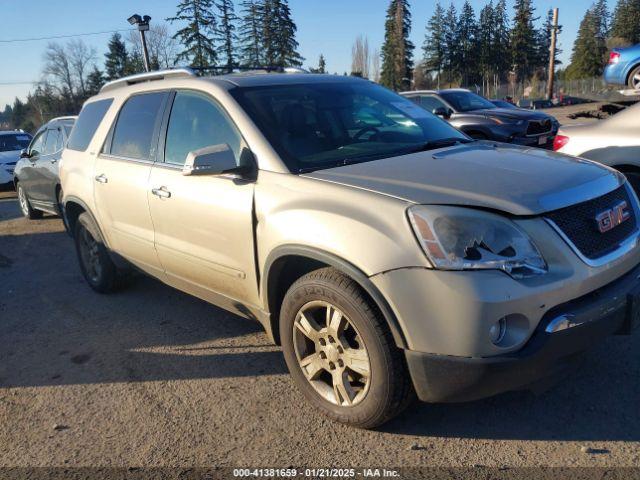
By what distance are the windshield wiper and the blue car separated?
11.9 meters

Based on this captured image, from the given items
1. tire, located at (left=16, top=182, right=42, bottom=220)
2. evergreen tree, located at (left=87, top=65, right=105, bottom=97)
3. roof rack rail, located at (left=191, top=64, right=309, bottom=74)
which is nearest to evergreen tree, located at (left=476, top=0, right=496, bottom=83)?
evergreen tree, located at (left=87, top=65, right=105, bottom=97)

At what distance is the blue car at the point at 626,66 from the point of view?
13.5 meters

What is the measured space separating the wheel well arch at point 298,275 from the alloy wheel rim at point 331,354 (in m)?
0.23

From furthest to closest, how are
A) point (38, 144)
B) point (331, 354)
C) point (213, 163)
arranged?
1. point (38, 144)
2. point (213, 163)
3. point (331, 354)

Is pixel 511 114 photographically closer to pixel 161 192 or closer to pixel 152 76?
pixel 152 76

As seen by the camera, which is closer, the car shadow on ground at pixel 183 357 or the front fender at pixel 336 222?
the front fender at pixel 336 222

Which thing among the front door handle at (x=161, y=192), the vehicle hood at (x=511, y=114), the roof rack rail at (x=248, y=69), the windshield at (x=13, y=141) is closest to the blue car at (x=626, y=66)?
the vehicle hood at (x=511, y=114)

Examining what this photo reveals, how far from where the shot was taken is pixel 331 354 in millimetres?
2938

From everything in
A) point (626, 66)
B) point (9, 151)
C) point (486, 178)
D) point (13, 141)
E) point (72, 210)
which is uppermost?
point (626, 66)

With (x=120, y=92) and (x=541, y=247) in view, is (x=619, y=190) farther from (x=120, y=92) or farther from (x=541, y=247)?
(x=120, y=92)

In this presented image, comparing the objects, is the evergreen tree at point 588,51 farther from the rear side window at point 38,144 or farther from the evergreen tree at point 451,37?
the rear side window at point 38,144

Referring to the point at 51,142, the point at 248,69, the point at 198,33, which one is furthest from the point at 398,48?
the point at 248,69

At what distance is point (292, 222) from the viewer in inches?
115

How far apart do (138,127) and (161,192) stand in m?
0.83
